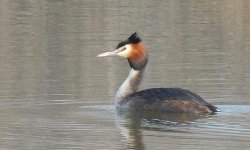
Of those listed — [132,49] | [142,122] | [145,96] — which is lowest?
[142,122]

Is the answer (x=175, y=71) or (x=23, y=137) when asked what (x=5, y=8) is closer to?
(x=175, y=71)

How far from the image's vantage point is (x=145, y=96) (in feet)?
47.0

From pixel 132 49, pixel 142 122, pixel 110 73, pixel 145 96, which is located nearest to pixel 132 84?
pixel 132 49


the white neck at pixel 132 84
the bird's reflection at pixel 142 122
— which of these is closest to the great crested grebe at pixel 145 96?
the white neck at pixel 132 84

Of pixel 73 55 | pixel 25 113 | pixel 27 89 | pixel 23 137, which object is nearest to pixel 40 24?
pixel 73 55

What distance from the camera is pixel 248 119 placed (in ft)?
42.8

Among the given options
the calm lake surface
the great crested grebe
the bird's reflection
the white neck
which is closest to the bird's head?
the great crested grebe

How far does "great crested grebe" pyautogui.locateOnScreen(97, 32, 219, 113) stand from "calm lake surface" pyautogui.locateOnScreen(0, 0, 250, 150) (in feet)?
0.56

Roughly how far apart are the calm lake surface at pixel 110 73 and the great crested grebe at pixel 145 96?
170 mm

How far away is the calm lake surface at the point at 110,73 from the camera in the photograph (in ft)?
39.8

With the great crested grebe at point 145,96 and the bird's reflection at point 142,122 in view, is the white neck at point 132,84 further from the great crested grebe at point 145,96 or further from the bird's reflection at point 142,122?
the bird's reflection at point 142,122

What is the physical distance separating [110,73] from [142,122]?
4584 millimetres

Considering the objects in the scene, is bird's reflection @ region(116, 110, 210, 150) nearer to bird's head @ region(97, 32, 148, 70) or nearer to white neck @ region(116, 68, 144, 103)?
white neck @ region(116, 68, 144, 103)

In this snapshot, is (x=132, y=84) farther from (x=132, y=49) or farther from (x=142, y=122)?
(x=142, y=122)
